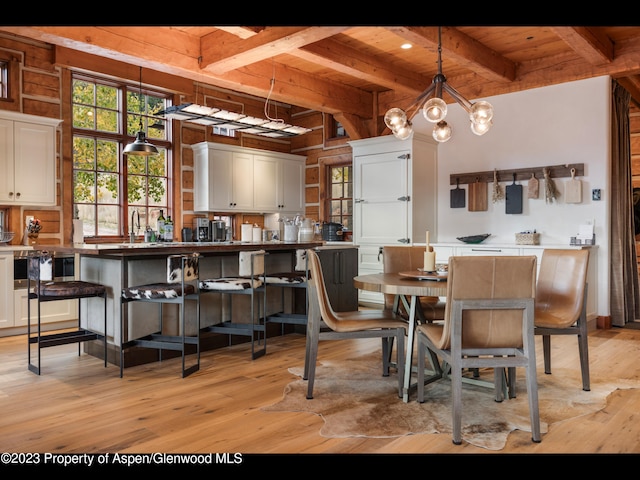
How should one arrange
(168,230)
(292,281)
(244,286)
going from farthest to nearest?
1. (168,230)
2. (292,281)
3. (244,286)

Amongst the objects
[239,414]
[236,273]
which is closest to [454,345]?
[239,414]

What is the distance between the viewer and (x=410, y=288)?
2795 millimetres

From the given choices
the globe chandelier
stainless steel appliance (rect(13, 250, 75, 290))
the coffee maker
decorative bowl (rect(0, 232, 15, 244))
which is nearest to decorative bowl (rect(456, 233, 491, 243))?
the globe chandelier

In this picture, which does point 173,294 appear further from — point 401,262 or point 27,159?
point 27,159

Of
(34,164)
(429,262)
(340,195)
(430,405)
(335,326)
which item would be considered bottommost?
(430,405)

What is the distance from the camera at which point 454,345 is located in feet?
8.05

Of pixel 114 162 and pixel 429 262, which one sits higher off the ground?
pixel 114 162

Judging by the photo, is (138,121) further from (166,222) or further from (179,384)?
(179,384)

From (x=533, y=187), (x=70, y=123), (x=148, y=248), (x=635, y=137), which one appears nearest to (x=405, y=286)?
(x=148, y=248)

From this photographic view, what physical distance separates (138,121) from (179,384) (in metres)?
4.28

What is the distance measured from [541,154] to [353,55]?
240 centimetres

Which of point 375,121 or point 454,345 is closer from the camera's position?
point 454,345

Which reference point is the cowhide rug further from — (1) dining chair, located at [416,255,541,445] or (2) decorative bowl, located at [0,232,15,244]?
(2) decorative bowl, located at [0,232,15,244]

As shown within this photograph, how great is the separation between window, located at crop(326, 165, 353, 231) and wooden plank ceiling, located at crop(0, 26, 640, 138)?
1.12 metres
